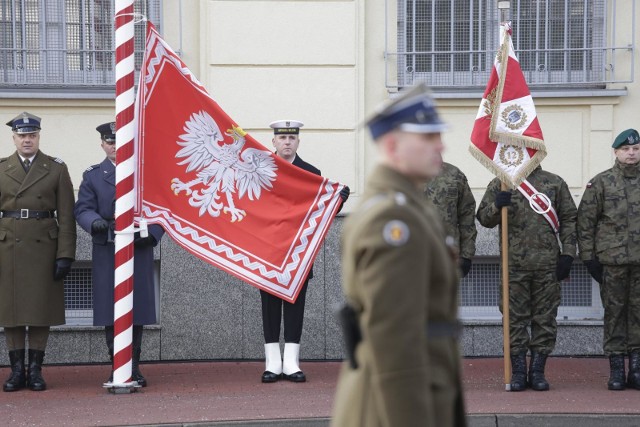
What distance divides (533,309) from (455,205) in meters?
1.00

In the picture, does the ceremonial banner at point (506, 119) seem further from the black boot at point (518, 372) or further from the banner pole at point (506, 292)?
the black boot at point (518, 372)

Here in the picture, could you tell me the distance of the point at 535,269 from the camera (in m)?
8.93

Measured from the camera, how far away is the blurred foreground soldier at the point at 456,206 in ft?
29.8

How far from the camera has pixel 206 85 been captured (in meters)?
10.5

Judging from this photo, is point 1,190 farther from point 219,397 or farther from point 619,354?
point 619,354

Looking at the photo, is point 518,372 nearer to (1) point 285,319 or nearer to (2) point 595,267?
(2) point 595,267

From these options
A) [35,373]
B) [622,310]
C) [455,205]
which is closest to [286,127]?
[455,205]

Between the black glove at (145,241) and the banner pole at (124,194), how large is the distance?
1.30ft

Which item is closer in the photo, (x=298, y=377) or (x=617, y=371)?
(x=617, y=371)

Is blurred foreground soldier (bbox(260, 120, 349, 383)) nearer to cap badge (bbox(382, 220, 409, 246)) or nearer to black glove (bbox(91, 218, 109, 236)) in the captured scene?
black glove (bbox(91, 218, 109, 236))

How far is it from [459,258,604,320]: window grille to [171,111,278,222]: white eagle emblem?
8.63 feet

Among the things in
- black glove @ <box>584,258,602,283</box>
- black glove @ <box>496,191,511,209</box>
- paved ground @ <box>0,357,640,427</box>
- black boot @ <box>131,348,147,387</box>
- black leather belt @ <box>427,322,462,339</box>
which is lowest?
paved ground @ <box>0,357,640,427</box>

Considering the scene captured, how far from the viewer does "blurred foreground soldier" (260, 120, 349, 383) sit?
939cm

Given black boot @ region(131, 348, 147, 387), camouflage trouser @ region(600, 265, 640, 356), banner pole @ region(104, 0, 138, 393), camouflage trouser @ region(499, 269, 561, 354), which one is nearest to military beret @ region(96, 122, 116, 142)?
banner pole @ region(104, 0, 138, 393)
